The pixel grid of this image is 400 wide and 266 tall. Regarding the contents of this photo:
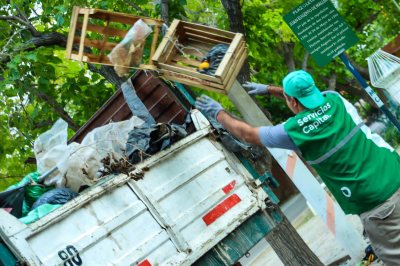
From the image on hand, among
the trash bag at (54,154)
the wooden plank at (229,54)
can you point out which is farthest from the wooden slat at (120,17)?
the trash bag at (54,154)

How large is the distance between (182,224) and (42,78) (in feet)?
10.9

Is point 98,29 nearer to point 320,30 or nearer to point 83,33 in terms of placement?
point 83,33

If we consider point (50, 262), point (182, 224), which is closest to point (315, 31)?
point (182, 224)

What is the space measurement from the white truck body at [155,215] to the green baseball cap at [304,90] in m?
1.13

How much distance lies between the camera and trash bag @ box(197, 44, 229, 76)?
343 cm

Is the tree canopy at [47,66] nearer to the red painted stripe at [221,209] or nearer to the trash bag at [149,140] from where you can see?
the trash bag at [149,140]

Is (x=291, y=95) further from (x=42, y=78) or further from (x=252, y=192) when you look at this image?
(x=42, y=78)

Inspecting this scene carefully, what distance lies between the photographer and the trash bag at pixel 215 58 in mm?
3430

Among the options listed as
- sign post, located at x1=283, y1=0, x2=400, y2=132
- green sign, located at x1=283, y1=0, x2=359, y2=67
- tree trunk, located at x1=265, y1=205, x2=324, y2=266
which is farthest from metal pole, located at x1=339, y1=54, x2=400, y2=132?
tree trunk, located at x1=265, y1=205, x2=324, y2=266

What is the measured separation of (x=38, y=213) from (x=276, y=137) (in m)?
2.06

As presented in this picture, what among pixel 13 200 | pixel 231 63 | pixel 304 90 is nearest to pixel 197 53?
pixel 231 63

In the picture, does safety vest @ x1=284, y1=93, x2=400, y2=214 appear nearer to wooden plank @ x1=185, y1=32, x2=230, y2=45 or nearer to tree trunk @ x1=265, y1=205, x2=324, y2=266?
wooden plank @ x1=185, y1=32, x2=230, y2=45

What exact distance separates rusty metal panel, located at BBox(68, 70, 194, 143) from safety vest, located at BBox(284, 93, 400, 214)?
4.93ft

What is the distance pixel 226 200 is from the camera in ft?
12.1
